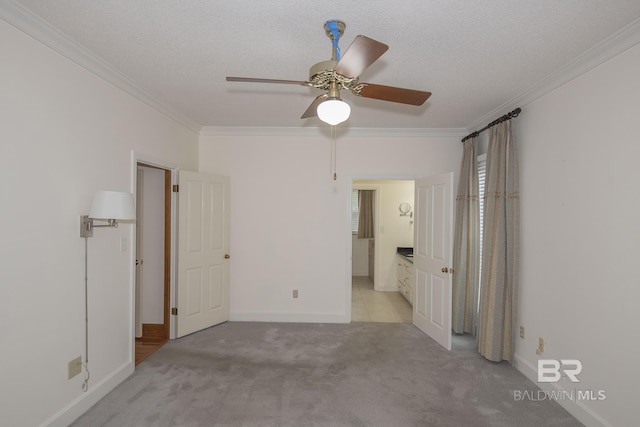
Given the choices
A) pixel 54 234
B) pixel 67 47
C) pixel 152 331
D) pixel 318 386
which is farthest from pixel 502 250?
pixel 152 331

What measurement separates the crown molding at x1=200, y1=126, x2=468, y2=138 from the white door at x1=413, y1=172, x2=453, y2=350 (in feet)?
2.32

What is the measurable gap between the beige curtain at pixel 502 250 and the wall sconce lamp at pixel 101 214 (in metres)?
3.34

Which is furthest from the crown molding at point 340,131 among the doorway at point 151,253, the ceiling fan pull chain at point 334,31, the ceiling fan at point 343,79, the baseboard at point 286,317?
the baseboard at point 286,317

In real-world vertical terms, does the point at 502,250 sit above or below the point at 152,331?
above

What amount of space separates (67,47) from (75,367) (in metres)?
2.33

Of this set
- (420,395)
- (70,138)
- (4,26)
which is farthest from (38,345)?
(420,395)

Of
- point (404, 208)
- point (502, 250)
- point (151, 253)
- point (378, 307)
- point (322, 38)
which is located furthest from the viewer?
point (404, 208)

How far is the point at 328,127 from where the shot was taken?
4293 mm

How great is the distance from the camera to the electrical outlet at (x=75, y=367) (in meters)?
2.25

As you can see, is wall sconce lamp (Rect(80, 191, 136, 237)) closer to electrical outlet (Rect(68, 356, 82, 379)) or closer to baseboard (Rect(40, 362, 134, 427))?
electrical outlet (Rect(68, 356, 82, 379))

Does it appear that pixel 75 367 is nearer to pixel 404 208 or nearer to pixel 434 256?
pixel 434 256

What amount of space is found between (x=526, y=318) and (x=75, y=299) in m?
3.93

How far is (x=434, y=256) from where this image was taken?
380cm

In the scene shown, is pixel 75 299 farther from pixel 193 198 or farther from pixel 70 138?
pixel 193 198
